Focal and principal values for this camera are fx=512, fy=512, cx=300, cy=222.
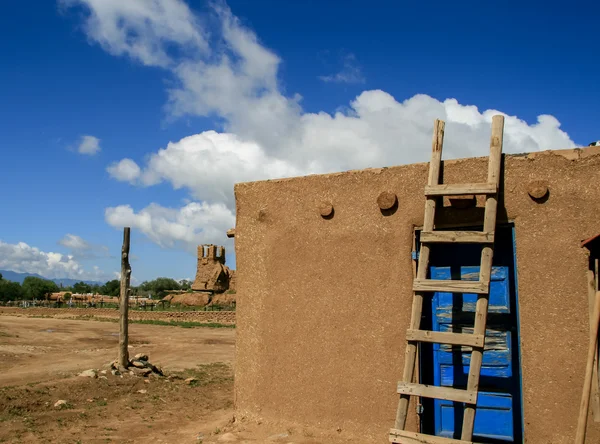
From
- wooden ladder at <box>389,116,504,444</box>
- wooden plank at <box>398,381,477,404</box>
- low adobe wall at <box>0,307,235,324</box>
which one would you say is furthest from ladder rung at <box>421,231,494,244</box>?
low adobe wall at <box>0,307,235,324</box>

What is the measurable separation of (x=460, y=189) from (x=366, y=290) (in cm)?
146

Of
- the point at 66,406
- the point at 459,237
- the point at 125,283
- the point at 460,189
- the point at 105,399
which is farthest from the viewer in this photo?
the point at 125,283

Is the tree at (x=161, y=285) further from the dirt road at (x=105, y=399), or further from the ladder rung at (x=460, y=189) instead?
the ladder rung at (x=460, y=189)

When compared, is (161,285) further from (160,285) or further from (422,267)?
(422,267)

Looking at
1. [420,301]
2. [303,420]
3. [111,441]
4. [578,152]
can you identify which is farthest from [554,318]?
[111,441]

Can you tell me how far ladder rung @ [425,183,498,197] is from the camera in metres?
4.47

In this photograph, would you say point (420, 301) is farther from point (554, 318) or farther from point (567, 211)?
point (567, 211)

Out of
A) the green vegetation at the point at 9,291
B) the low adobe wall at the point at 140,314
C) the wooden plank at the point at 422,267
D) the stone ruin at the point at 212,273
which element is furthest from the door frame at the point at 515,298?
the green vegetation at the point at 9,291

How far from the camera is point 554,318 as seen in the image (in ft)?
14.7

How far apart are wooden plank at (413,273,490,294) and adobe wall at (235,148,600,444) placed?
605 millimetres

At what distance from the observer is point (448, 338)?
425 centimetres

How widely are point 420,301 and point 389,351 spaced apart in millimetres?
873

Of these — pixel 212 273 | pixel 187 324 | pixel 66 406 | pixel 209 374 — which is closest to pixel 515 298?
pixel 66 406

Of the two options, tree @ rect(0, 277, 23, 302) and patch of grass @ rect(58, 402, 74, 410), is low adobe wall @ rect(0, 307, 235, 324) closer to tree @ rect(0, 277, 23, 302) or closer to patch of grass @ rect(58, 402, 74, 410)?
patch of grass @ rect(58, 402, 74, 410)
